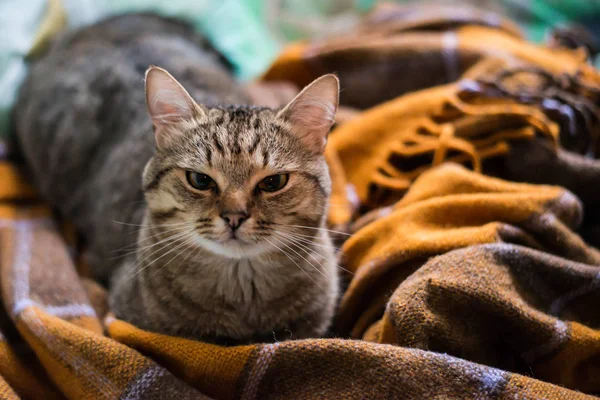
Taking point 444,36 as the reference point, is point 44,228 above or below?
below

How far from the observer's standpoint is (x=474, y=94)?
1434mm

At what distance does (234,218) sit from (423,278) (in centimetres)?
37

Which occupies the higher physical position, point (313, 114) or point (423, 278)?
point (313, 114)

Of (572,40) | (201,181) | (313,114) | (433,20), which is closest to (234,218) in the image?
(201,181)

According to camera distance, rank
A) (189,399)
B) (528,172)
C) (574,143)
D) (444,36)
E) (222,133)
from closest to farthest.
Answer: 1. (189,399)
2. (222,133)
3. (528,172)
4. (574,143)
5. (444,36)

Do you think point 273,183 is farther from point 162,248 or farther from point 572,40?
point 572,40

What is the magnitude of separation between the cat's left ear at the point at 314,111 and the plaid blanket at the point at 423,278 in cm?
27

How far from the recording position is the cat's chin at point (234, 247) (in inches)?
37.7

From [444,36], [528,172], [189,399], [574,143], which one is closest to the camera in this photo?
[189,399]

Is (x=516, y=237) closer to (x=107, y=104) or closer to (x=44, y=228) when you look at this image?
(x=107, y=104)

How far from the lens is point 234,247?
0.96m

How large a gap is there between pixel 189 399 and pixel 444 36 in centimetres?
151

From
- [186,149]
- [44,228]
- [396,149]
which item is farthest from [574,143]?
[44,228]

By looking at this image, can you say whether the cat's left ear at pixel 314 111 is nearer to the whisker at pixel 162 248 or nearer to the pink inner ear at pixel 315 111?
the pink inner ear at pixel 315 111
